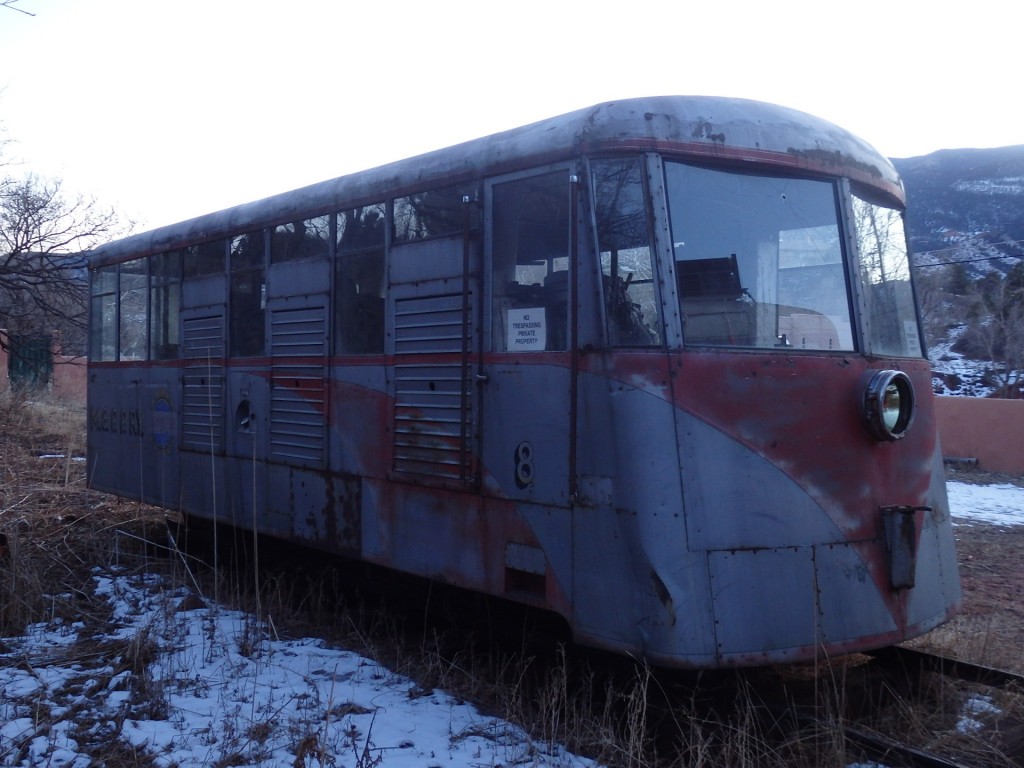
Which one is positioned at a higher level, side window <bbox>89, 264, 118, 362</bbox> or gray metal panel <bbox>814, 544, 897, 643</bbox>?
side window <bbox>89, 264, 118, 362</bbox>

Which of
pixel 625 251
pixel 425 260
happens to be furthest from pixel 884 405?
pixel 425 260

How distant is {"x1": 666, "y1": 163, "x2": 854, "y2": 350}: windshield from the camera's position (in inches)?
192

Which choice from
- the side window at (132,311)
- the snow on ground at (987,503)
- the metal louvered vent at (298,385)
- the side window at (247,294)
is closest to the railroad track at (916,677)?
the metal louvered vent at (298,385)

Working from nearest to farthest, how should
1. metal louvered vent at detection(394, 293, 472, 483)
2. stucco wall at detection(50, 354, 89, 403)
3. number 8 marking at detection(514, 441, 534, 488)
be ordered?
number 8 marking at detection(514, 441, 534, 488), metal louvered vent at detection(394, 293, 472, 483), stucco wall at detection(50, 354, 89, 403)

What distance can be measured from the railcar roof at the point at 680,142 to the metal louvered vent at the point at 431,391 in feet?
2.58

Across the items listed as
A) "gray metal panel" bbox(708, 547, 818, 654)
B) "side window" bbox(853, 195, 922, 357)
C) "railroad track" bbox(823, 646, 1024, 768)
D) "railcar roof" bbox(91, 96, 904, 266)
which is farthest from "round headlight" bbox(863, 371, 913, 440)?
"railroad track" bbox(823, 646, 1024, 768)

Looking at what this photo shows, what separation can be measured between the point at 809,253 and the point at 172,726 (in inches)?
157

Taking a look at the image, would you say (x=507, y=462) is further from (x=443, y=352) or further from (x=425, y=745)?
(x=425, y=745)

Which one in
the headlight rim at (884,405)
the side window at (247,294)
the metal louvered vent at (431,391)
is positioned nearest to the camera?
the headlight rim at (884,405)

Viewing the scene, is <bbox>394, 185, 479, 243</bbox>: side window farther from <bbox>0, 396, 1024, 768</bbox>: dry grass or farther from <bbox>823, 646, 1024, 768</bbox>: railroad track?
<bbox>823, 646, 1024, 768</bbox>: railroad track

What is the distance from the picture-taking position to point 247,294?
25.5 feet

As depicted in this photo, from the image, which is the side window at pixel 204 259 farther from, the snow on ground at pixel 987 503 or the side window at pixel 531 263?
the snow on ground at pixel 987 503

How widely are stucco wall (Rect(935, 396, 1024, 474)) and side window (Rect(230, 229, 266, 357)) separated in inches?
503

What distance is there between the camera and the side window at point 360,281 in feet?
21.0
